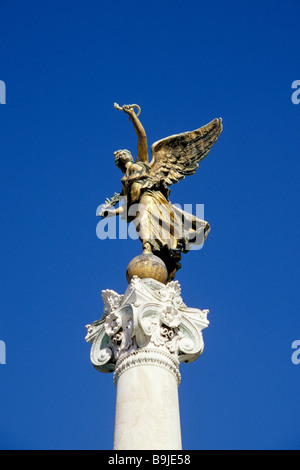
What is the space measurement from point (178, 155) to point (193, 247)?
316cm

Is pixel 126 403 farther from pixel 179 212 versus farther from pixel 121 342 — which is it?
pixel 179 212

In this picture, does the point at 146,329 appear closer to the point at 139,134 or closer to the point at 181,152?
the point at 139,134

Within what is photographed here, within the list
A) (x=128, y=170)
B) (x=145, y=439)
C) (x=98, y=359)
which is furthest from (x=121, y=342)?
(x=128, y=170)

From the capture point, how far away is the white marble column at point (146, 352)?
11.8 metres

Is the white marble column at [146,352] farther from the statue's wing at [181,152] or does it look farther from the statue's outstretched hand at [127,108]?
the statue's outstretched hand at [127,108]

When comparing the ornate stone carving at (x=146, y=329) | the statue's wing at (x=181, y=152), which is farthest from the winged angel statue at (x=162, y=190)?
the ornate stone carving at (x=146, y=329)

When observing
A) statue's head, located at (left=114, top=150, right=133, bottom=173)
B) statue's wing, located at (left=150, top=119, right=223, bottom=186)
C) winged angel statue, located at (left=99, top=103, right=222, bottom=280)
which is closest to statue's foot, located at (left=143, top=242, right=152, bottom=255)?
winged angel statue, located at (left=99, top=103, right=222, bottom=280)

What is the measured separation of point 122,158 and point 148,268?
4.25m

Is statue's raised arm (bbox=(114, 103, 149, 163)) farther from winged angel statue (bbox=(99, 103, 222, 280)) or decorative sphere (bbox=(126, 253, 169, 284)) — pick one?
decorative sphere (bbox=(126, 253, 169, 284))

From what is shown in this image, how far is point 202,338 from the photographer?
13.9 meters

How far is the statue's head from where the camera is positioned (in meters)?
18.1

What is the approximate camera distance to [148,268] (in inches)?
583
